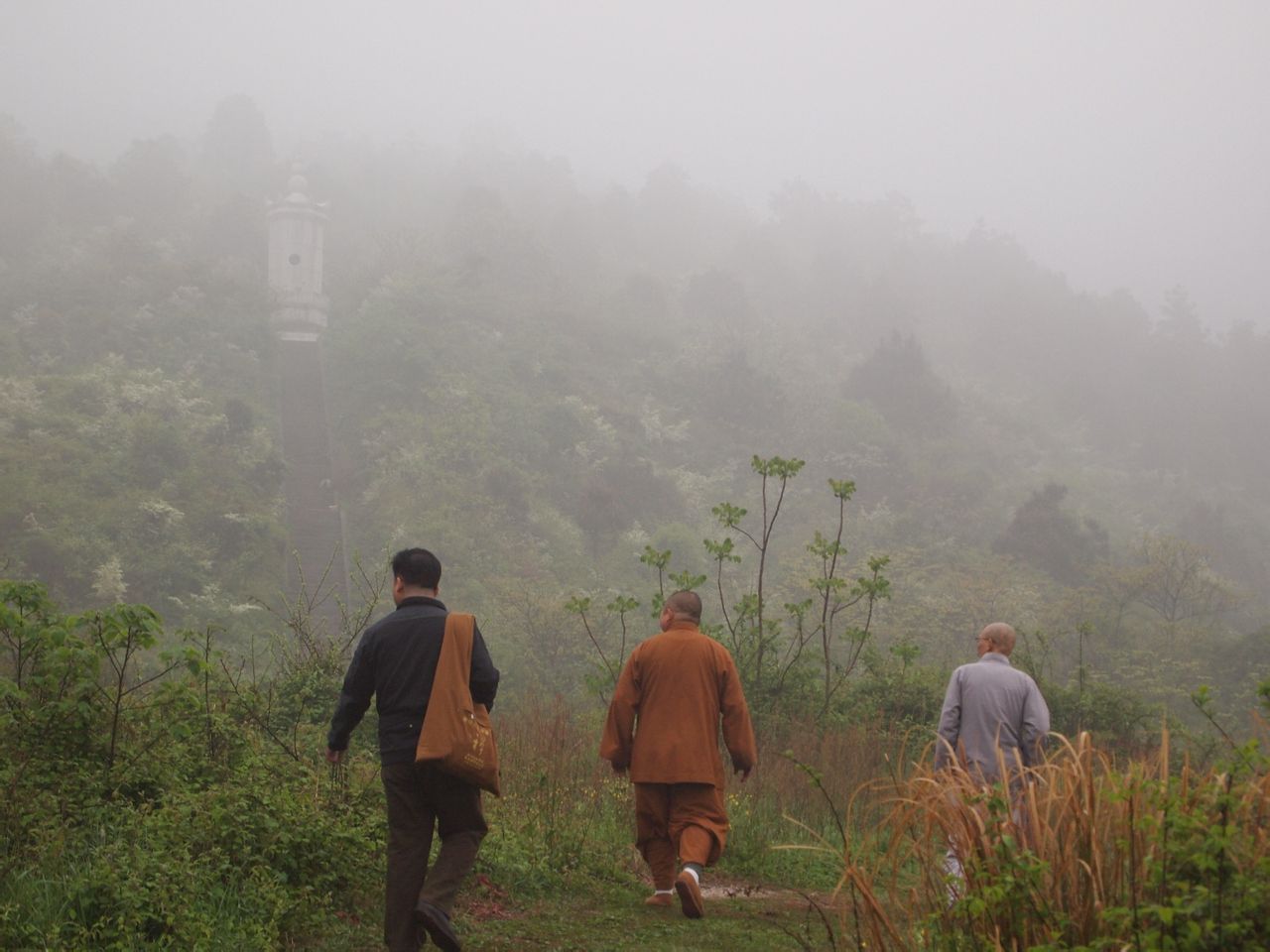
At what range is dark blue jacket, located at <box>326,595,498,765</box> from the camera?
4.27 meters

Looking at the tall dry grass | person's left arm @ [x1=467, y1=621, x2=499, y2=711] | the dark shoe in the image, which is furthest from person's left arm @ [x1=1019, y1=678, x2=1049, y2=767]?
the dark shoe

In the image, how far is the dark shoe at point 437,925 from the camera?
13.4 ft

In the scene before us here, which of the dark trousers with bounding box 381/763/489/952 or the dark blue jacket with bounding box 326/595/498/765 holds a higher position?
the dark blue jacket with bounding box 326/595/498/765

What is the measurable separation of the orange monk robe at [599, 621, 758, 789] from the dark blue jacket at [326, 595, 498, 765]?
122 centimetres

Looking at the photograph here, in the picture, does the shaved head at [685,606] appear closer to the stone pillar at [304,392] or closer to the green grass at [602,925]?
the green grass at [602,925]

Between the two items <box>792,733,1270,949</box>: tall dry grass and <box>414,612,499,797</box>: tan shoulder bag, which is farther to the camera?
<box>414,612,499,797</box>: tan shoulder bag

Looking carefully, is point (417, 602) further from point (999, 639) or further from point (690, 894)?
point (999, 639)

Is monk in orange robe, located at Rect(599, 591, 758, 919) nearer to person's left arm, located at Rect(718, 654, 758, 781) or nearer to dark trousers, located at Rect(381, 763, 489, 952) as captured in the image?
person's left arm, located at Rect(718, 654, 758, 781)

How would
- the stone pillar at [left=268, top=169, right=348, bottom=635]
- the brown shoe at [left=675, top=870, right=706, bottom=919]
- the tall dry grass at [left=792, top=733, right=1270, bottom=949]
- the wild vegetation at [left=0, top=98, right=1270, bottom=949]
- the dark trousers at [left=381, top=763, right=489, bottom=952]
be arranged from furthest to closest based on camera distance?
the stone pillar at [left=268, top=169, right=348, bottom=635] → the brown shoe at [left=675, top=870, right=706, bottom=919] → the dark trousers at [left=381, top=763, right=489, bottom=952] → the wild vegetation at [left=0, top=98, right=1270, bottom=949] → the tall dry grass at [left=792, top=733, right=1270, bottom=949]

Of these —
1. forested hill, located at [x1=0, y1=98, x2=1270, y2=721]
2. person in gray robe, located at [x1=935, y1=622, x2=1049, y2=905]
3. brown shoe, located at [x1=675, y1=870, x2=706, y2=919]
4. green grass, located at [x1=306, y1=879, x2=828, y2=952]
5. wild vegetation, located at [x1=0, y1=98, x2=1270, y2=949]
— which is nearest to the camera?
wild vegetation, located at [x1=0, y1=98, x2=1270, y2=949]

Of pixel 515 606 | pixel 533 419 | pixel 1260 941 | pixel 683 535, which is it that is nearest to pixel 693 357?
pixel 533 419

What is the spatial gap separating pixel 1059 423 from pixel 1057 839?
51.8 m

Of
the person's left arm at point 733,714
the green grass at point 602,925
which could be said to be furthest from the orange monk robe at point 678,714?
the green grass at point 602,925

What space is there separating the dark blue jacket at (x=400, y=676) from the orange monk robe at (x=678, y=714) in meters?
1.22
